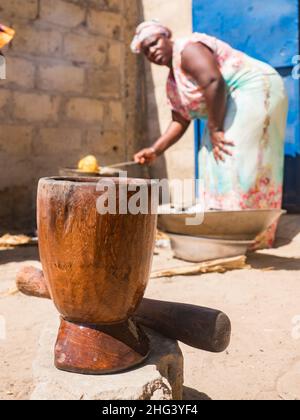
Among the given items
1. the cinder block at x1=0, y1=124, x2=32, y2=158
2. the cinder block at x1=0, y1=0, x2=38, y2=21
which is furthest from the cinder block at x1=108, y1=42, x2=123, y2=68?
the cinder block at x1=0, y1=124, x2=32, y2=158

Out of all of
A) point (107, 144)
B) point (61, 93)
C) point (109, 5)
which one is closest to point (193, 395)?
point (61, 93)

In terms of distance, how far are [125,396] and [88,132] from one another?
4.57 metres

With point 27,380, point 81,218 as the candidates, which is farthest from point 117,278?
point 27,380

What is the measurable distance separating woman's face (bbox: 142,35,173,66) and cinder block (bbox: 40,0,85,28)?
5.88ft

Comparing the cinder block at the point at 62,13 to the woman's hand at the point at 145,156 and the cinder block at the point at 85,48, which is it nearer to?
the cinder block at the point at 85,48

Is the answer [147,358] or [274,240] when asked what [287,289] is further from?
[147,358]

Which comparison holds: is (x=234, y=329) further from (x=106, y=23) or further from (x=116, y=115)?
(x=106, y=23)

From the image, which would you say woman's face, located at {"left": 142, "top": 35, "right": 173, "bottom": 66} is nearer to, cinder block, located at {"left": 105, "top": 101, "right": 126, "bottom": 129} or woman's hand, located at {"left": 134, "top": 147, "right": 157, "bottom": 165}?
woman's hand, located at {"left": 134, "top": 147, "right": 157, "bottom": 165}

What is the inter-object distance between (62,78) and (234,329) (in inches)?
150

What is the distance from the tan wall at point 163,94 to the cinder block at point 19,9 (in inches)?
59.0

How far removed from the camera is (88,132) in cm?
557

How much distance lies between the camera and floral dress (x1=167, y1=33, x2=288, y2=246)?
3701mm

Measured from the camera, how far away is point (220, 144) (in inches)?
148

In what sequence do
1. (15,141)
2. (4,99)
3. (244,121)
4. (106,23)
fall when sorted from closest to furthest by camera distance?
(244,121)
(4,99)
(15,141)
(106,23)
